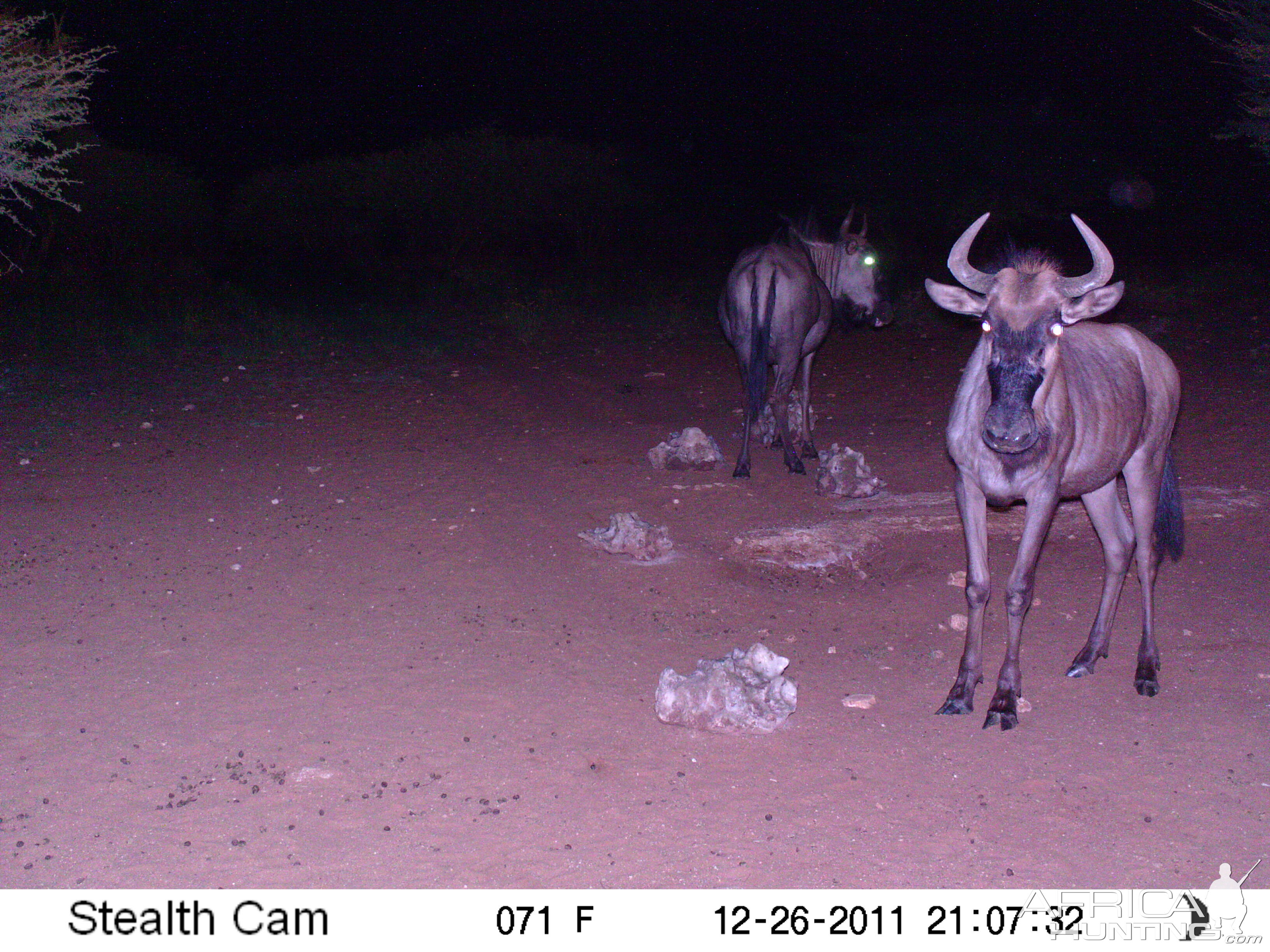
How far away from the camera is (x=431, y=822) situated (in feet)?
12.5

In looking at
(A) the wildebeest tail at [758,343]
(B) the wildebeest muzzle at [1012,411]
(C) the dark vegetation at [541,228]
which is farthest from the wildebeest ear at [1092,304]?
(C) the dark vegetation at [541,228]

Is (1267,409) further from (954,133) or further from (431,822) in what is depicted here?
(954,133)

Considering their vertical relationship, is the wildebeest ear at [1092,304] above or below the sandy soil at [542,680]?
above

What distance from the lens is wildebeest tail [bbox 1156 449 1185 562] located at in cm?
568

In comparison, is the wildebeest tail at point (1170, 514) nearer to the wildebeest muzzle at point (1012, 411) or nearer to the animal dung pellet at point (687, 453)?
the wildebeest muzzle at point (1012, 411)

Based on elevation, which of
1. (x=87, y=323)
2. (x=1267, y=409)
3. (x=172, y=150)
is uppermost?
(x=172, y=150)

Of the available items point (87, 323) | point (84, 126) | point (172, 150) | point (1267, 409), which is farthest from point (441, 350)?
point (172, 150)

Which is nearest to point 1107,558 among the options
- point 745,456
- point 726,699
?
point 726,699

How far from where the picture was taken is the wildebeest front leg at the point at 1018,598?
185 inches

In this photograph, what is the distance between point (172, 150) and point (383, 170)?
17.0 ft

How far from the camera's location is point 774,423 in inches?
368

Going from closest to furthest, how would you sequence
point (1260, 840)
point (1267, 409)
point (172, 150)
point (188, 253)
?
1. point (1260, 840)
2. point (1267, 409)
3. point (188, 253)
4. point (172, 150)

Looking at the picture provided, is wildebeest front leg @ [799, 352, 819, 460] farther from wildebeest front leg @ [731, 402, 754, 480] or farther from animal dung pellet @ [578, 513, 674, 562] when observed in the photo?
animal dung pellet @ [578, 513, 674, 562]

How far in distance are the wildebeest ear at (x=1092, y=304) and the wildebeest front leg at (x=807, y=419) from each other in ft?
14.7
